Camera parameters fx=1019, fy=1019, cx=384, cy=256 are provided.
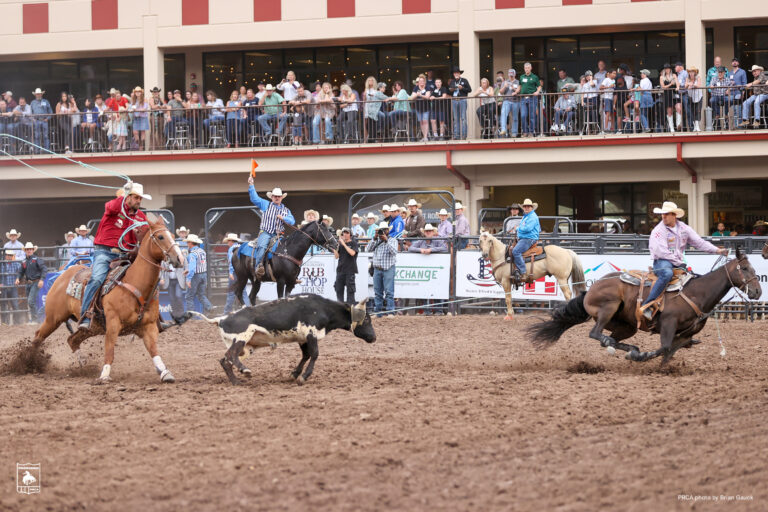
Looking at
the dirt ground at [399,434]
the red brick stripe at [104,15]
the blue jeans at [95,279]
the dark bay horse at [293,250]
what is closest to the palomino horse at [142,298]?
the blue jeans at [95,279]

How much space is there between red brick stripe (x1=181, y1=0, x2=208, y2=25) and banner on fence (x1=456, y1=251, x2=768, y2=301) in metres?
12.3

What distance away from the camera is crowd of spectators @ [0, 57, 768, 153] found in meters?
23.8

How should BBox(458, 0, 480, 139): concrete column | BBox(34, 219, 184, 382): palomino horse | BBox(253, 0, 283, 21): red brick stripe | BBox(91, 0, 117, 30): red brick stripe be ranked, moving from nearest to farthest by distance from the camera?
BBox(34, 219, 184, 382): palomino horse, BBox(458, 0, 480, 139): concrete column, BBox(253, 0, 283, 21): red brick stripe, BBox(91, 0, 117, 30): red brick stripe

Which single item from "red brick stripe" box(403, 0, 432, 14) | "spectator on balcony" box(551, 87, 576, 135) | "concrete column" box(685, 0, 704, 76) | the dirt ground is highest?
"red brick stripe" box(403, 0, 432, 14)

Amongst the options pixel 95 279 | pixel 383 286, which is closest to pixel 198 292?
pixel 383 286

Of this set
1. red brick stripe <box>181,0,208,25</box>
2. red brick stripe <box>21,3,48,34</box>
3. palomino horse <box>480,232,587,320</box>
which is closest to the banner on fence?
palomino horse <box>480,232,587,320</box>

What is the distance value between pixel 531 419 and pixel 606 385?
2258 mm

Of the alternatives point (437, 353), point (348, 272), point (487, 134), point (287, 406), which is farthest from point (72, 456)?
point (487, 134)

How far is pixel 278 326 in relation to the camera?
36.4 feet

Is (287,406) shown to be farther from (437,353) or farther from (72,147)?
(72,147)

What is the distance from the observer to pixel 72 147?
88.3ft

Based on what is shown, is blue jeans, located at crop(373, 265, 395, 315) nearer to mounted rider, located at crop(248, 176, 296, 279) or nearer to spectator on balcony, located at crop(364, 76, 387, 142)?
mounted rider, located at crop(248, 176, 296, 279)

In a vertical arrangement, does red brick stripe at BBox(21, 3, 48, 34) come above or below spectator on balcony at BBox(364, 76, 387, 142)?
above

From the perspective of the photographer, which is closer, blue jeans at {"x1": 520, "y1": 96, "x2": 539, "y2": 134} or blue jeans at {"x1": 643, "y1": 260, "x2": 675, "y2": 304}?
blue jeans at {"x1": 643, "y1": 260, "x2": 675, "y2": 304}
